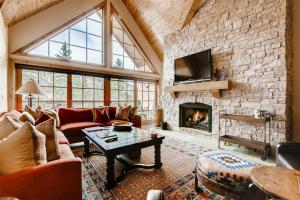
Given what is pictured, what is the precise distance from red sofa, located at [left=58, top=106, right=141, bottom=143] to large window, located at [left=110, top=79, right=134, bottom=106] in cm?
123

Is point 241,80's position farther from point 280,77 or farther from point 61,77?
point 61,77

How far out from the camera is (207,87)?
3943 millimetres

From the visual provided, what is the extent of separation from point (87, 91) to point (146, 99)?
241cm

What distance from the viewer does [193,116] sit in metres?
4.80

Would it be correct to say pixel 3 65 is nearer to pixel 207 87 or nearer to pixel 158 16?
pixel 158 16

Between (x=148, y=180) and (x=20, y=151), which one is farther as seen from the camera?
(x=148, y=180)

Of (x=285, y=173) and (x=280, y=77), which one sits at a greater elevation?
(x=280, y=77)

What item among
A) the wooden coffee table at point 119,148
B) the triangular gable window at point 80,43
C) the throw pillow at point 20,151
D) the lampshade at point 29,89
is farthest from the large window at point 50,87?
the throw pillow at point 20,151

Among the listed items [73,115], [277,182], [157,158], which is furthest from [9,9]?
[277,182]

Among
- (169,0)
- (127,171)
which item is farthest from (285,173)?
(169,0)

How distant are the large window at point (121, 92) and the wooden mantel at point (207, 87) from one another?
1.86 m

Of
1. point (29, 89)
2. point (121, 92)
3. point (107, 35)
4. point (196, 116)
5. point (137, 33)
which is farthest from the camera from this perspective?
point (137, 33)

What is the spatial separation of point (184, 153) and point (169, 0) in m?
4.21

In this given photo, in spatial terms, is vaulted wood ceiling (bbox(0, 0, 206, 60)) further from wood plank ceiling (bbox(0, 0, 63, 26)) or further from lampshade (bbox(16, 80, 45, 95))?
lampshade (bbox(16, 80, 45, 95))
